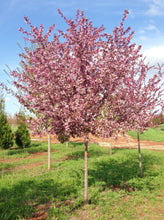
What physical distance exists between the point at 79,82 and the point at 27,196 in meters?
4.41

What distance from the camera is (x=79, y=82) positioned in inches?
176

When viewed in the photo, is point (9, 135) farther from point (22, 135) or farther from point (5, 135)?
point (22, 135)

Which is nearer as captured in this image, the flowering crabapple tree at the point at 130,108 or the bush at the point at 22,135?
the flowering crabapple tree at the point at 130,108

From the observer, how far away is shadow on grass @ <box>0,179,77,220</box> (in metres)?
5.00

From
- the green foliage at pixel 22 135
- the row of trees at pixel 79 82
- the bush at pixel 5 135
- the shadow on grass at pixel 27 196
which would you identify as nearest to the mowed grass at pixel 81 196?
the shadow on grass at pixel 27 196

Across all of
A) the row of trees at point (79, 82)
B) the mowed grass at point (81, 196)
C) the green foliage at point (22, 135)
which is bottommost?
the mowed grass at point (81, 196)

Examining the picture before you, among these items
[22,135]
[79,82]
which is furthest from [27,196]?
[22,135]

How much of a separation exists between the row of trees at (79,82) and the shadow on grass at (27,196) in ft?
7.90

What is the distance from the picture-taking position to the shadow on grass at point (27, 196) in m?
5.00

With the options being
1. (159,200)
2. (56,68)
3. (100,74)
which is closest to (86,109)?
(100,74)

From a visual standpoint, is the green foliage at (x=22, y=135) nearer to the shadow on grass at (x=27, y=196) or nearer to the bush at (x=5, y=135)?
the bush at (x=5, y=135)

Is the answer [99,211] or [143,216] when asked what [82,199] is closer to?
[99,211]

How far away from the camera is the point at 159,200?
19.1ft

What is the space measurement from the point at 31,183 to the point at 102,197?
3180mm
